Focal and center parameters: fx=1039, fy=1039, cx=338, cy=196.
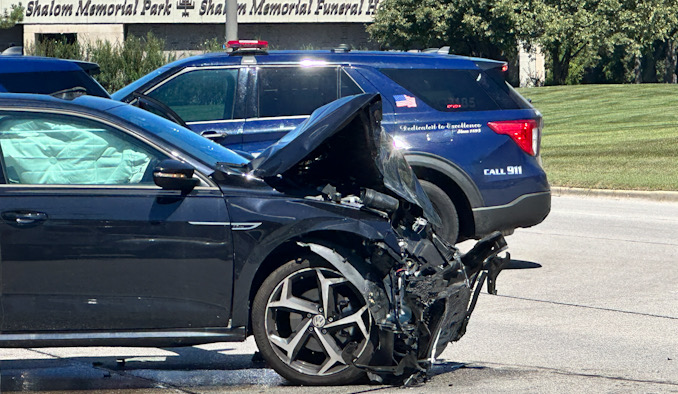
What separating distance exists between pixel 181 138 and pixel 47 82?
3.83 meters

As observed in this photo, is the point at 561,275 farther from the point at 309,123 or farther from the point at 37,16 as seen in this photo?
the point at 37,16

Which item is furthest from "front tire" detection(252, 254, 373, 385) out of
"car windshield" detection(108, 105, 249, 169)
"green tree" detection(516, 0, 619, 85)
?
"green tree" detection(516, 0, 619, 85)

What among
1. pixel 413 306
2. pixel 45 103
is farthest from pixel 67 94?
pixel 413 306

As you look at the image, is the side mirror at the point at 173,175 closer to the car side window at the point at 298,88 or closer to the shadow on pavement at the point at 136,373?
the shadow on pavement at the point at 136,373

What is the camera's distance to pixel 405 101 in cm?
934

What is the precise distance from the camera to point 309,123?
18.5 feet

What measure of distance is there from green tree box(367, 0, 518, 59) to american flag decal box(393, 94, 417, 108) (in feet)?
141

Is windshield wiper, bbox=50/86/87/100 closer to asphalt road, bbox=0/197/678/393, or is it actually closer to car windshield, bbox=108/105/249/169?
car windshield, bbox=108/105/249/169

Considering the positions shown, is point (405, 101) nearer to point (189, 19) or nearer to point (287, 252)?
point (287, 252)

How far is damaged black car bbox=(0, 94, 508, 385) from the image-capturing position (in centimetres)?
526

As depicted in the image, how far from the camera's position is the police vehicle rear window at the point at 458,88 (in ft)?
30.7

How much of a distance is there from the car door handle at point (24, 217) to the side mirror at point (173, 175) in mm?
599

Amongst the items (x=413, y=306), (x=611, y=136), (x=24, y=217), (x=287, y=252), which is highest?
(x=24, y=217)

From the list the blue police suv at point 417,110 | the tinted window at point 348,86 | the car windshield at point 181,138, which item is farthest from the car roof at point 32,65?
the car windshield at point 181,138
